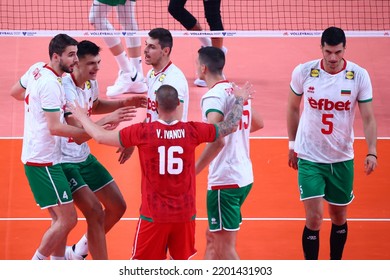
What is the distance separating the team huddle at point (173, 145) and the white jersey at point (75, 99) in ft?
0.04

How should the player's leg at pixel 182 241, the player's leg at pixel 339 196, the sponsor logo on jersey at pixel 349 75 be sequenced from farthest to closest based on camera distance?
the player's leg at pixel 339 196 < the sponsor logo on jersey at pixel 349 75 < the player's leg at pixel 182 241

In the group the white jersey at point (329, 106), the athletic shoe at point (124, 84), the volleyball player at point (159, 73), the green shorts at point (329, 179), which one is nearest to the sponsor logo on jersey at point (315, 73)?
the white jersey at point (329, 106)

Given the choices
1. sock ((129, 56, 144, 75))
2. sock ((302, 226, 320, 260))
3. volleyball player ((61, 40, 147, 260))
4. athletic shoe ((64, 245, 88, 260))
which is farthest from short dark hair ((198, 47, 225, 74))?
sock ((129, 56, 144, 75))

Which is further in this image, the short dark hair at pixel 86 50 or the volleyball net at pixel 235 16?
the volleyball net at pixel 235 16

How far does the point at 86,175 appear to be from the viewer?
971cm

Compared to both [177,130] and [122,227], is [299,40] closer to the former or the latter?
[122,227]

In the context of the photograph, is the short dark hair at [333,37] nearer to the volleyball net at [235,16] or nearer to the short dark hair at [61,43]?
the short dark hair at [61,43]

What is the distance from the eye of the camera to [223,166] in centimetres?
888

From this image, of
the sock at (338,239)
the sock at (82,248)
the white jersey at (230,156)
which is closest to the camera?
the white jersey at (230,156)

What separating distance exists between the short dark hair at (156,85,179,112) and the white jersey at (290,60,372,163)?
205 centimetres

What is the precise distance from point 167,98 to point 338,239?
2.93 metres

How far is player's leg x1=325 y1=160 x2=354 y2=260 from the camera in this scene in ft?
31.5

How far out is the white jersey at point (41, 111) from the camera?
883cm

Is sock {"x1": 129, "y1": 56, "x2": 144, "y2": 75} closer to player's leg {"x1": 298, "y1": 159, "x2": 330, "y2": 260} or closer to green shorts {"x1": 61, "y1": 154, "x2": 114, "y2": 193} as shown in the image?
green shorts {"x1": 61, "y1": 154, "x2": 114, "y2": 193}
